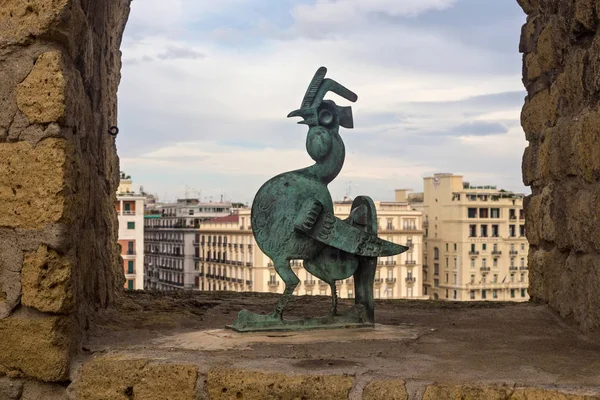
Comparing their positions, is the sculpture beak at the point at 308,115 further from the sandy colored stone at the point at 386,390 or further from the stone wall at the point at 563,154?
the sandy colored stone at the point at 386,390

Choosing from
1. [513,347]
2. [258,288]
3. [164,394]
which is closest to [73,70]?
[164,394]

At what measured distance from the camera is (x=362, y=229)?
4211 millimetres

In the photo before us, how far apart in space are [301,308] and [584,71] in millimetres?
2220

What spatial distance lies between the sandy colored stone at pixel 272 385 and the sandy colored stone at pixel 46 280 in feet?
2.45

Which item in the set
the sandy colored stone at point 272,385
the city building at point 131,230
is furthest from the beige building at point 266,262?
the sandy colored stone at point 272,385

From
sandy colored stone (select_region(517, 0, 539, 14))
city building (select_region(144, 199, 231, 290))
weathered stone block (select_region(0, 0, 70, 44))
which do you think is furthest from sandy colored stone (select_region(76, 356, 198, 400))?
city building (select_region(144, 199, 231, 290))

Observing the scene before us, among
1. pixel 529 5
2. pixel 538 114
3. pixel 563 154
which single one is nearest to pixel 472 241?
pixel 529 5

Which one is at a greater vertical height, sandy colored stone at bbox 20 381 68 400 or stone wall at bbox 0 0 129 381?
stone wall at bbox 0 0 129 381

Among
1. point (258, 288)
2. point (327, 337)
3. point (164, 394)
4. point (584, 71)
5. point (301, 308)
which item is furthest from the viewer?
point (258, 288)

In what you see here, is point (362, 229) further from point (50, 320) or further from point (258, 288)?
point (258, 288)

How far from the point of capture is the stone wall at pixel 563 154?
158 inches

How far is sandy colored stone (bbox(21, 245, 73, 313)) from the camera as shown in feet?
11.4

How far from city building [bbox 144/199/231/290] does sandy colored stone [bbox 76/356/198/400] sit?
Result: 51.4m

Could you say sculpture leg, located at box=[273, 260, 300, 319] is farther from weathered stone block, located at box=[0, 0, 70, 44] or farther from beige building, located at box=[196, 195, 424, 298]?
beige building, located at box=[196, 195, 424, 298]
